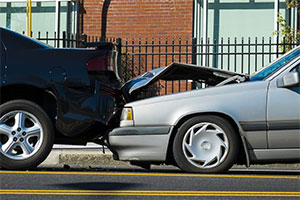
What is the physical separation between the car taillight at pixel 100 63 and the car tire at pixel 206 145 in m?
1.11

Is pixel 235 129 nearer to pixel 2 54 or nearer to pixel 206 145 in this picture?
pixel 206 145

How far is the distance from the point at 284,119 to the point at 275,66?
74cm

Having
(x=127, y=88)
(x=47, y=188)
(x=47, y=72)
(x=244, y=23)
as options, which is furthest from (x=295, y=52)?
(x=244, y=23)

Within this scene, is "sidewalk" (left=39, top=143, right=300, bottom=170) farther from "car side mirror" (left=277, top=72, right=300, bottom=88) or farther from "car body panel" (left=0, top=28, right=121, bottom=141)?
"car side mirror" (left=277, top=72, right=300, bottom=88)

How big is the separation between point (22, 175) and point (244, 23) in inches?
426

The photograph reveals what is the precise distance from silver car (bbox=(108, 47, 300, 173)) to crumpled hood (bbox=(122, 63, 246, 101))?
57 centimetres

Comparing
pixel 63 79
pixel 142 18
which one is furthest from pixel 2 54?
pixel 142 18

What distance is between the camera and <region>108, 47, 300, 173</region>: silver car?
7.44m

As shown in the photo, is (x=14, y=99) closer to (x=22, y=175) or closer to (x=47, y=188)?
(x=22, y=175)

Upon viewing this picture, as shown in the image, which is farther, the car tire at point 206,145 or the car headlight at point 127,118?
the car headlight at point 127,118

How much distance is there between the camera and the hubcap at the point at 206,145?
24.4ft

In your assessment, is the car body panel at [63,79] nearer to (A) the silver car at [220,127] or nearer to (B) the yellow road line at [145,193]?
(A) the silver car at [220,127]

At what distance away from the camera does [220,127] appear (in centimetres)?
744

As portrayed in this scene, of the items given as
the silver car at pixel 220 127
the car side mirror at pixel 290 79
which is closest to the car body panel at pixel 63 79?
the silver car at pixel 220 127
